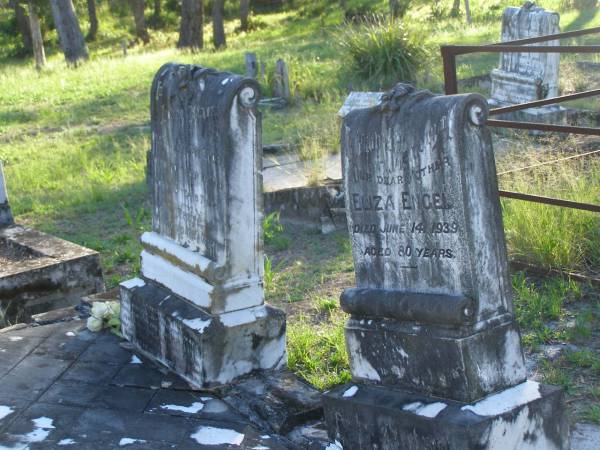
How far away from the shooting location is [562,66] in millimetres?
13109

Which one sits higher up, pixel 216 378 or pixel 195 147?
pixel 195 147

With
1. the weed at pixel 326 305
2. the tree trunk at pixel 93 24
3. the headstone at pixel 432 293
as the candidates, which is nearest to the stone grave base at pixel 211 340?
the headstone at pixel 432 293

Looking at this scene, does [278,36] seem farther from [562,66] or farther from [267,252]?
[267,252]

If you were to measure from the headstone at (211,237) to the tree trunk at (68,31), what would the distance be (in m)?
19.4

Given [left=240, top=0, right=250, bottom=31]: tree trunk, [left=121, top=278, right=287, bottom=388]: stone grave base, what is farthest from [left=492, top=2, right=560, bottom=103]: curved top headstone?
[left=240, top=0, right=250, bottom=31]: tree trunk

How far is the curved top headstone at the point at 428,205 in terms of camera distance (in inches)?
134

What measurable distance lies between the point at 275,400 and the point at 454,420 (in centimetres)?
115

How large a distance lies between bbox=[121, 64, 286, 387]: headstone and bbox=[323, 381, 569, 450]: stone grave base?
82 centimetres

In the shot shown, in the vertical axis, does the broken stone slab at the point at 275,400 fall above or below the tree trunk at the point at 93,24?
below

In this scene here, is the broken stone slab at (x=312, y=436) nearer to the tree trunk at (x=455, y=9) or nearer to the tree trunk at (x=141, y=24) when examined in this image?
the tree trunk at (x=455, y=9)

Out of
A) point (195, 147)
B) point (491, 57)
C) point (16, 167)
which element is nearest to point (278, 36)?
point (491, 57)

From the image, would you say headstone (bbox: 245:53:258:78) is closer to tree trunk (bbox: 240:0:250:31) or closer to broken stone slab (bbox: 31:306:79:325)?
broken stone slab (bbox: 31:306:79:325)

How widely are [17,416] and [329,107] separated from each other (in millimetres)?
7934

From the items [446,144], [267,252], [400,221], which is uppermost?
[446,144]
